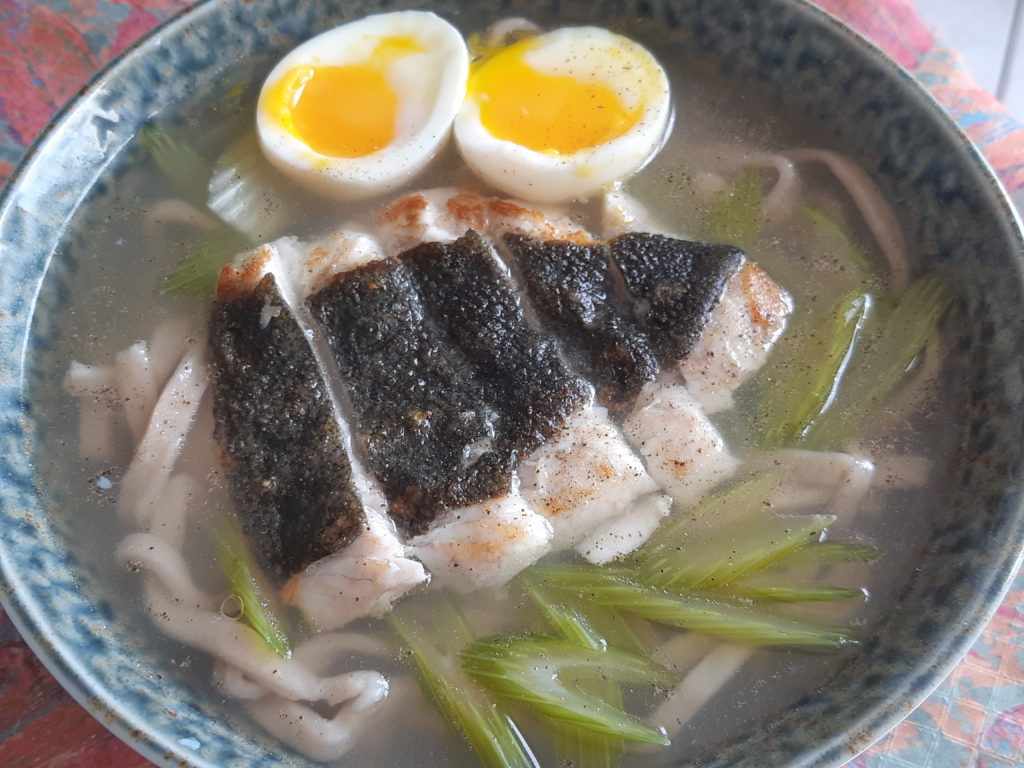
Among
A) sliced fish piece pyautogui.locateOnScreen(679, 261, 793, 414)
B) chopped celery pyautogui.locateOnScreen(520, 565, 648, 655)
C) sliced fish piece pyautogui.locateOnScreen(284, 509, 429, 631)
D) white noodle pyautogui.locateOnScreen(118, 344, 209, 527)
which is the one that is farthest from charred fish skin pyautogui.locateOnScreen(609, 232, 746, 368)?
white noodle pyautogui.locateOnScreen(118, 344, 209, 527)

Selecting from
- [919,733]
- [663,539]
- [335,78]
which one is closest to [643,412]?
[663,539]

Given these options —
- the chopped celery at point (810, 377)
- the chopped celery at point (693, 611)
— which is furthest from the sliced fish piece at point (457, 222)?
the chopped celery at point (693, 611)

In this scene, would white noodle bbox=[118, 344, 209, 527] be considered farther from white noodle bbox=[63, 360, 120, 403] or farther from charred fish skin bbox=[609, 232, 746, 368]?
charred fish skin bbox=[609, 232, 746, 368]

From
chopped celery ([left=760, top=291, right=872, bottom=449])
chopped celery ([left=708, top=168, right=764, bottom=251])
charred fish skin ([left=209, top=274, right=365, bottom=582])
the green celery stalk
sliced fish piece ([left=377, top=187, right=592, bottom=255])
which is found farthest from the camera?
chopped celery ([left=708, top=168, right=764, bottom=251])

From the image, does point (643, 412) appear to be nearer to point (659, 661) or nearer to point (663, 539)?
point (663, 539)

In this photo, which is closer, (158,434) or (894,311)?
(158,434)

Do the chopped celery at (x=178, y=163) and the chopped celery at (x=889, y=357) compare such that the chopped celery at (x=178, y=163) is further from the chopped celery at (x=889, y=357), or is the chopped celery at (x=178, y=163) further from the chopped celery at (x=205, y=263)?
the chopped celery at (x=889, y=357)

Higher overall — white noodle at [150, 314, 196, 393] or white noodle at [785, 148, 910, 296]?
white noodle at [150, 314, 196, 393]
